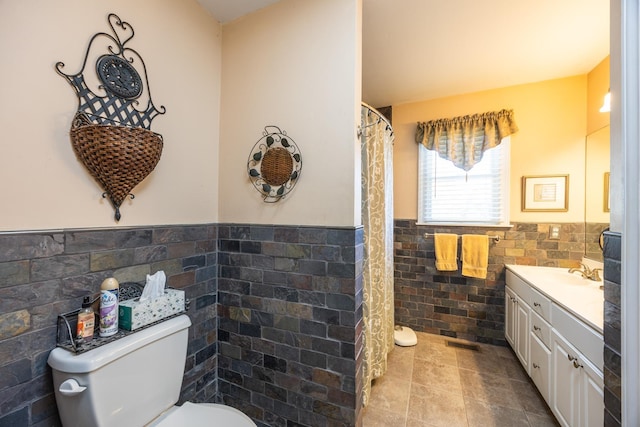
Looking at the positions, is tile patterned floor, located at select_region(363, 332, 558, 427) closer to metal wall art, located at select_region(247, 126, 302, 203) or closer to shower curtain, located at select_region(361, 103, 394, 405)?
shower curtain, located at select_region(361, 103, 394, 405)

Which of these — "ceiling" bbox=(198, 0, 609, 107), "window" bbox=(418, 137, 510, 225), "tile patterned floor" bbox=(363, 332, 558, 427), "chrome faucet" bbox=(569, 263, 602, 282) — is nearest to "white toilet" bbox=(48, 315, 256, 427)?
"tile patterned floor" bbox=(363, 332, 558, 427)

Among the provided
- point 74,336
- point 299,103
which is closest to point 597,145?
point 299,103

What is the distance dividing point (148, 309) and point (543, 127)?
3.28 m

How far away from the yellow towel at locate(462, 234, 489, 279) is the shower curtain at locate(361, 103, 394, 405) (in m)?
0.92

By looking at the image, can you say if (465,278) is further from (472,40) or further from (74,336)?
(74,336)

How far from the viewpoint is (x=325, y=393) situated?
1.25m

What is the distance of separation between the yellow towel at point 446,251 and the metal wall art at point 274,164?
1835mm

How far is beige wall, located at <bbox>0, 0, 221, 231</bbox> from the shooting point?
2.62 ft

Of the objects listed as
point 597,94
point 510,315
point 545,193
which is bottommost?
point 510,315

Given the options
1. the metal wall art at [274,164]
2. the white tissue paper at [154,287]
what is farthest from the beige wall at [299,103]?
the white tissue paper at [154,287]

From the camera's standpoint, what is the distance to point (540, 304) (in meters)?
1.66

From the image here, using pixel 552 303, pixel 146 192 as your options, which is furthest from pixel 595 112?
pixel 146 192

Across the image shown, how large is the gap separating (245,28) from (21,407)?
1.98 metres

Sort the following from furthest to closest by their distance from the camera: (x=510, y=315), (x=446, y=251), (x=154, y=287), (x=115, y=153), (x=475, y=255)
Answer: (x=446, y=251), (x=475, y=255), (x=510, y=315), (x=154, y=287), (x=115, y=153)
